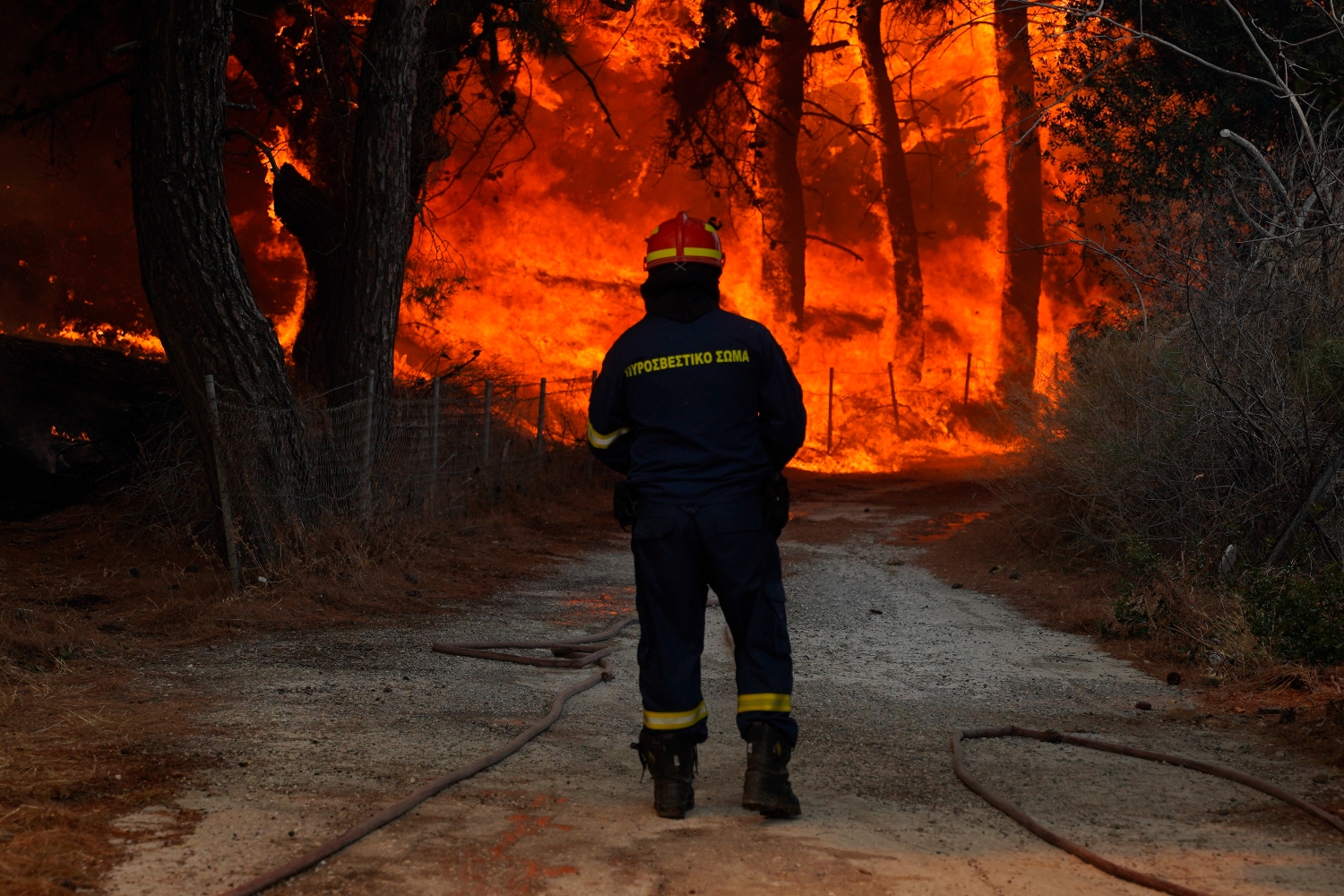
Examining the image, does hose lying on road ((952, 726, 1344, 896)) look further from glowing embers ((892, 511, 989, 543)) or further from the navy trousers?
glowing embers ((892, 511, 989, 543))

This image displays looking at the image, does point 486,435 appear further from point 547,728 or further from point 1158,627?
point 547,728

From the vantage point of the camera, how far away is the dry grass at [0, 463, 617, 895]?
4086 millimetres

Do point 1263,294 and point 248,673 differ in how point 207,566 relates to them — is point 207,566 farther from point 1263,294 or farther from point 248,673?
point 1263,294

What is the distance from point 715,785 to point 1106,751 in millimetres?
1781

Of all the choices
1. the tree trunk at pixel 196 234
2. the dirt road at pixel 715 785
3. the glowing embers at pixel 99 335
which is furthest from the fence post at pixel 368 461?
the glowing embers at pixel 99 335

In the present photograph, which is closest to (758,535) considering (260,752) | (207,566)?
(260,752)

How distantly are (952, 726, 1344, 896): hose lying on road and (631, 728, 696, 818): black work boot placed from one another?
1.11 m

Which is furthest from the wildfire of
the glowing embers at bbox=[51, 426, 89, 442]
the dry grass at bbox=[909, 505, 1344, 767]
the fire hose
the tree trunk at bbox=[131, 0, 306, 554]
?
the fire hose

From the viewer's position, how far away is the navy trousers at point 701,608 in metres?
4.33

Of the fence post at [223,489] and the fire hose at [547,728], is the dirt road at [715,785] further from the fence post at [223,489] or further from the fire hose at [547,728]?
the fence post at [223,489]

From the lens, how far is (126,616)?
7.86m

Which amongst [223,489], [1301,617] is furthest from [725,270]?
[1301,617]

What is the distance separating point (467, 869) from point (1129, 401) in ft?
28.3

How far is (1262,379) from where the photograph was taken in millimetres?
8414
